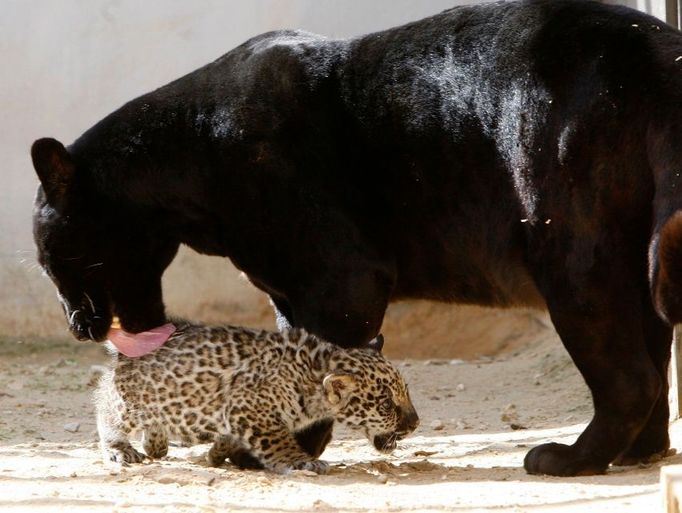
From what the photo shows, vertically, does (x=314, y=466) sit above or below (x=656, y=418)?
above

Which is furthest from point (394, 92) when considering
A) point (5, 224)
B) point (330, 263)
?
point (5, 224)

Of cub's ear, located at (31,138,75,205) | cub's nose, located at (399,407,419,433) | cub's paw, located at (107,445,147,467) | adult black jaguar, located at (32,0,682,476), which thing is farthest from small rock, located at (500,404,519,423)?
cub's ear, located at (31,138,75,205)

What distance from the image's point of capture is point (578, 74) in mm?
5258

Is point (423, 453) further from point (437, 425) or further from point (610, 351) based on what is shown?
point (610, 351)

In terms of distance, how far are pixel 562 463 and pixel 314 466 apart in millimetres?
1045

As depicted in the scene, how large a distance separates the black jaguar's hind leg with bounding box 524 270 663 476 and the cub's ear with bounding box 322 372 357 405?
93cm

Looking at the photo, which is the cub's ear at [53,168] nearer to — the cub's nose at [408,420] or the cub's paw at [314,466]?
the cub's paw at [314,466]

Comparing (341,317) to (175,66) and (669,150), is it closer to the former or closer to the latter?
(669,150)

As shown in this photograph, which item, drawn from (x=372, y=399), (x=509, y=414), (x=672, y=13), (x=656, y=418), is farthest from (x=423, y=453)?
(x=672, y=13)

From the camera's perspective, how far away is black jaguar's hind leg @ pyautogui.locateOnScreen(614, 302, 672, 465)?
5.60 meters

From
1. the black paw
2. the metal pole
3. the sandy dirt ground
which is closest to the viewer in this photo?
the sandy dirt ground

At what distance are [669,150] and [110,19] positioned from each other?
19.6ft

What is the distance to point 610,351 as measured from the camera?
519cm

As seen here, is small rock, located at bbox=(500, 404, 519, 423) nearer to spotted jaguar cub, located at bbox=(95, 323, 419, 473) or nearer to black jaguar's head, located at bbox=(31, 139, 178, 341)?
spotted jaguar cub, located at bbox=(95, 323, 419, 473)
